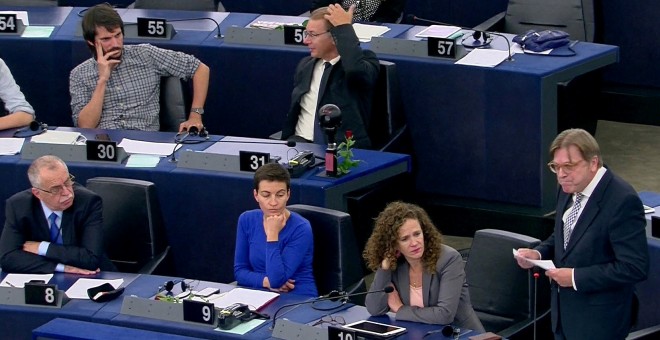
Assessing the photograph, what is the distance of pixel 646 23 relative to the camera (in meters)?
8.83

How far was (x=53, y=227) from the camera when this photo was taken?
6.41 m

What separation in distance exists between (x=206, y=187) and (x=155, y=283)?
885mm

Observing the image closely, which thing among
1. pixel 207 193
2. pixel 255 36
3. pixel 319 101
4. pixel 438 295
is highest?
pixel 255 36

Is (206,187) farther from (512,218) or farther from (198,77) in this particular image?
(512,218)

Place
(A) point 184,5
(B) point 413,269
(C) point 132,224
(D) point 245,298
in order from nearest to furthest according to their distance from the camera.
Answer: (B) point 413,269 < (D) point 245,298 < (C) point 132,224 < (A) point 184,5

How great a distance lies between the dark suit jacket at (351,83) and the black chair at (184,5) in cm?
183

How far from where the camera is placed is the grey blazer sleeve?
5.48 metres

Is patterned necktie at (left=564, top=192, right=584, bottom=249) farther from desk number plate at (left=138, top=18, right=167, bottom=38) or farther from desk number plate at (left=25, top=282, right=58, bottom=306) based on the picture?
desk number plate at (left=138, top=18, right=167, bottom=38)

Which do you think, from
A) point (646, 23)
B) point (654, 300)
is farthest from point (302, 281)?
point (646, 23)

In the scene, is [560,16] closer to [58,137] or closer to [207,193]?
[207,193]

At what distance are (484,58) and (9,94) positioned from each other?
2416mm

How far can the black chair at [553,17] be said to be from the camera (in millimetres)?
8562

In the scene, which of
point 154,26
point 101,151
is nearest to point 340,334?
point 101,151

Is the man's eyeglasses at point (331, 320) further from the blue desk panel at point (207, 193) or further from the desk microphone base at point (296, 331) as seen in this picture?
the blue desk panel at point (207, 193)
